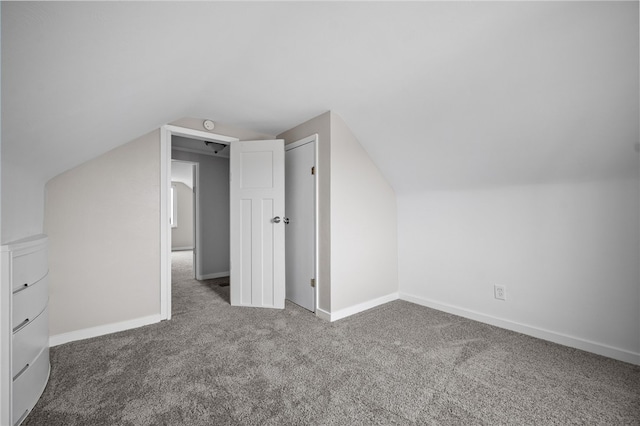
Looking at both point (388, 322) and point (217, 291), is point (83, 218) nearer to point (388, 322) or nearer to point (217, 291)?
point (217, 291)

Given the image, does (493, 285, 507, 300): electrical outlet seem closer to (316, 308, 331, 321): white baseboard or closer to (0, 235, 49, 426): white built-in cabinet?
(316, 308, 331, 321): white baseboard

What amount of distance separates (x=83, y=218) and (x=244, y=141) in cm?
160

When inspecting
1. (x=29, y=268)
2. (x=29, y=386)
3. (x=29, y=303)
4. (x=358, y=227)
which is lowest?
(x=29, y=386)

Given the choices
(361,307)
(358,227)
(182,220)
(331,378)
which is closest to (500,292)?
(361,307)

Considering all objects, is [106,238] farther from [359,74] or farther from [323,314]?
[359,74]

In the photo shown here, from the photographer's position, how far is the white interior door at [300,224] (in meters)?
2.85

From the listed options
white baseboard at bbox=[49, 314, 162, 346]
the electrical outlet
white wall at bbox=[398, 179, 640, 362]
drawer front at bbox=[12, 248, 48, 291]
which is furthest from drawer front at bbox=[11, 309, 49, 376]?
the electrical outlet

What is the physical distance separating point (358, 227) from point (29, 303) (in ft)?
7.86

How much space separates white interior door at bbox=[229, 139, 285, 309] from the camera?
2947 mm

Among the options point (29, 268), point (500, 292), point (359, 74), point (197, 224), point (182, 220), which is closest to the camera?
point (29, 268)

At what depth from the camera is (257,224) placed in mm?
2986

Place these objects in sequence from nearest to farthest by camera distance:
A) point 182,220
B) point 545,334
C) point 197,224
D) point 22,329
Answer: point 22,329
point 545,334
point 197,224
point 182,220

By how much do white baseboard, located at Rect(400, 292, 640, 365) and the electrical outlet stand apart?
190 mm

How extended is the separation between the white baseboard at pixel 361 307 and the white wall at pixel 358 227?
0.8 inches
